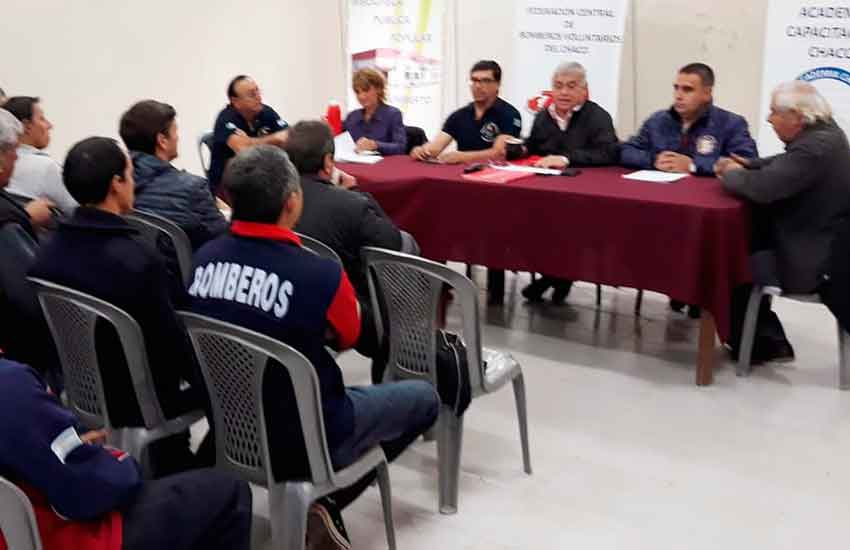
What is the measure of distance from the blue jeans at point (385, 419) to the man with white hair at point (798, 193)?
1.77 metres

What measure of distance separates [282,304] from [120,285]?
460 mm

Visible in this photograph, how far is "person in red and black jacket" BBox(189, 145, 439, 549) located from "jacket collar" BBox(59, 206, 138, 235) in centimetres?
22

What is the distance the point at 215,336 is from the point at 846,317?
2.55m

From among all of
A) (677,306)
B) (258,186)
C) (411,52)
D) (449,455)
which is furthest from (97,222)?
(411,52)

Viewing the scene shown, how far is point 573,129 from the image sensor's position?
4.53 m

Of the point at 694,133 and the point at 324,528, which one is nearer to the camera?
the point at 324,528

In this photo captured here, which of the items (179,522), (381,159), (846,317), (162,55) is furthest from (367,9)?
(179,522)

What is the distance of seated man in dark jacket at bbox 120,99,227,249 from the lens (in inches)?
127

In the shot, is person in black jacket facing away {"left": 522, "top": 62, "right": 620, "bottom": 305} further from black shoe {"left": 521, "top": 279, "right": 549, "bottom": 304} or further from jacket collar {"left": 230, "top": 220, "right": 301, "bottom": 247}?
jacket collar {"left": 230, "top": 220, "right": 301, "bottom": 247}

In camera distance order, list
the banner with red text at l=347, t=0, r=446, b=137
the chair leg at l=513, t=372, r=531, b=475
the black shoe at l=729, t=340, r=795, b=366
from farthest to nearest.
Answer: the banner with red text at l=347, t=0, r=446, b=137 → the black shoe at l=729, t=340, r=795, b=366 → the chair leg at l=513, t=372, r=531, b=475

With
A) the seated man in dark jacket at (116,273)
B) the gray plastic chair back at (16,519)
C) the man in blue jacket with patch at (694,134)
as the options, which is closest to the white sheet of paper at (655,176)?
the man in blue jacket with patch at (694,134)

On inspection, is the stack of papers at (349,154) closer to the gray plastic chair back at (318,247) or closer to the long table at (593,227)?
the long table at (593,227)

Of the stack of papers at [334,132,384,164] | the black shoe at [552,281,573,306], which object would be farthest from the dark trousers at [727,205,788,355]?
the stack of papers at [334,132,384,164]

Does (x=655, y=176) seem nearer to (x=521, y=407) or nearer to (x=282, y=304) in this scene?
(x=521, y=407)
